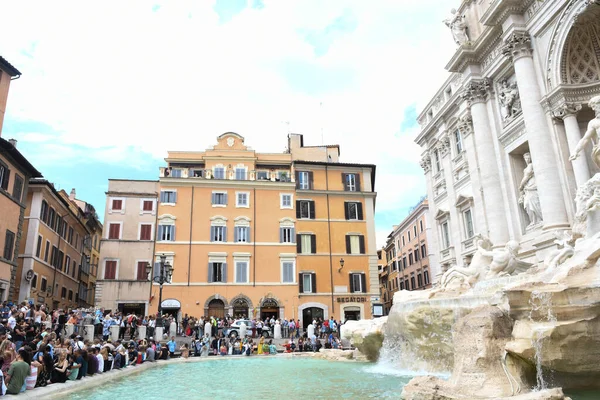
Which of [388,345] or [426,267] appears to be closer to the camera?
[388,345]

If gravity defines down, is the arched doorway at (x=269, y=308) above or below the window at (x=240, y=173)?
below

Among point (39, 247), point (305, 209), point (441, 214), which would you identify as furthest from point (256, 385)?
point (305, 209)

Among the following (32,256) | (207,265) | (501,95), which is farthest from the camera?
(207,265)

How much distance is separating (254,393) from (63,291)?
32.5m

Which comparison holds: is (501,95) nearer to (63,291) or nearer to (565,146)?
(565,146)

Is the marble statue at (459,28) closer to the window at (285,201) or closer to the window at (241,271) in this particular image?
the window at (285,201)

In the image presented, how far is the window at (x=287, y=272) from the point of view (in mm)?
36281

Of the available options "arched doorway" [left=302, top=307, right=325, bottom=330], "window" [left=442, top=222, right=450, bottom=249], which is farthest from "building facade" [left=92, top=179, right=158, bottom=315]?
"window" [left=442, top=222, right=450, bottom=249]

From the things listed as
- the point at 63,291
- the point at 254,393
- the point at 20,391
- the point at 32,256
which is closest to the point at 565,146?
the point at 254,393

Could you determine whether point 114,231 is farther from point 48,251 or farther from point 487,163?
point 487,163

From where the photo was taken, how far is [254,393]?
30.3 ft

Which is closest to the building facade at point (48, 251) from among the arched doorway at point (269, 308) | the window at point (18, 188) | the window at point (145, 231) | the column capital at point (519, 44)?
the window at point (18, 188)

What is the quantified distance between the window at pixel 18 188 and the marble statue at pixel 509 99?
1045 inches

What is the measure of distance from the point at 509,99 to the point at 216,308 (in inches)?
994
